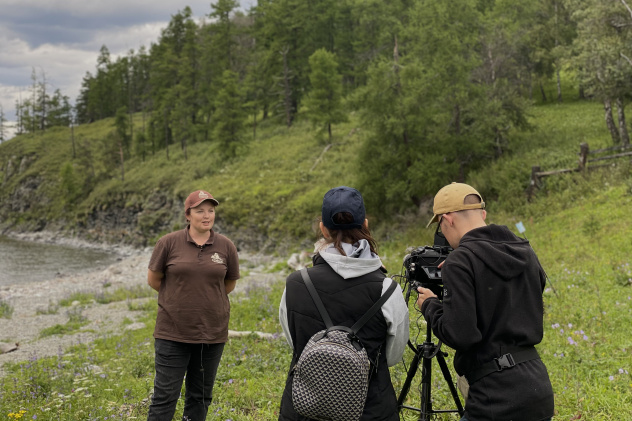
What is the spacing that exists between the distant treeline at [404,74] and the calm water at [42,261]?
1569 centimetres

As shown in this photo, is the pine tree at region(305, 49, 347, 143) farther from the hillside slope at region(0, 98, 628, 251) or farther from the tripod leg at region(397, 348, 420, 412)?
the tripod leg at region(397, 348, 420, 412)

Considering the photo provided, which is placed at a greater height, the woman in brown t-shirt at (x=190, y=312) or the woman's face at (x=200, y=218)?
the woman's face at (x=200, y=218)

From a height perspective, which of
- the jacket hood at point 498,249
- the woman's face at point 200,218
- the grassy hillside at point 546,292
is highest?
the jacket hood at point 498,249

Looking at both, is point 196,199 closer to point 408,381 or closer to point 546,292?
point 408,381

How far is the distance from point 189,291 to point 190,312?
0.71ft

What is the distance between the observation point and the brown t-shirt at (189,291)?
4.55 m

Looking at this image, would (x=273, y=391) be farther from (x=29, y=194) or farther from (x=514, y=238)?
(x=29, y=194)

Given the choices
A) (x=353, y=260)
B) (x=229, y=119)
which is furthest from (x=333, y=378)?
(x=229, y=119)

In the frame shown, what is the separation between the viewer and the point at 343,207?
2.81 metres

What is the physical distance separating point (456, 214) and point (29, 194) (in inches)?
3168

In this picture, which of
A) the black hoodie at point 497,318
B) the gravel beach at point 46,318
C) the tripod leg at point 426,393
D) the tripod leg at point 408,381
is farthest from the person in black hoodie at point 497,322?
the gravel beach at point 46,318

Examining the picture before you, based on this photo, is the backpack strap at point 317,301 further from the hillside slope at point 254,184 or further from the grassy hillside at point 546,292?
the hillside slope at point 254,184

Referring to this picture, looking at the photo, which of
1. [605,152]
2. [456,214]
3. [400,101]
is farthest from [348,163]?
[456,214]

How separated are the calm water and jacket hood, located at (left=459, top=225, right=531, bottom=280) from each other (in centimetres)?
3135
